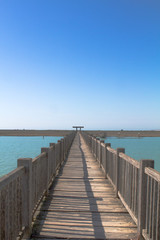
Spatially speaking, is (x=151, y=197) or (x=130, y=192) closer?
(x=151, y=197)

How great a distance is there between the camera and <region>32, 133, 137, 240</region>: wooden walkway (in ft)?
11.5

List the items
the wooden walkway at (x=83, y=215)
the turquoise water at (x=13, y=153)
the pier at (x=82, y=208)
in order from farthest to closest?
1. the turquoise water at (x=13, y=153)
2. the wooden walkway at (x=83, y=215)
3. the pier at (x=82, y=208)

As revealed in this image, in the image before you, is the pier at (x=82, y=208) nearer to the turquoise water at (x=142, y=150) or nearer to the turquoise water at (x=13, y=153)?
the turquoise water at (x=13, y=153)

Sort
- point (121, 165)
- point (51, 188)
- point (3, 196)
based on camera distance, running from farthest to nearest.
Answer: point (51, 188) < point (121, 165) < point (3, 196)

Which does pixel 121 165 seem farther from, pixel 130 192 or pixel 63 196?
pixel 63 196

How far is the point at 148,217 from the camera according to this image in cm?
311

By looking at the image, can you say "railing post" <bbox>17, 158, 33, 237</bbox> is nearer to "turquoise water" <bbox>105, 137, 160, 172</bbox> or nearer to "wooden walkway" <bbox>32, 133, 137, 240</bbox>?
"wooden walkway" <bbox>32, 133, 137, 240</bbox>

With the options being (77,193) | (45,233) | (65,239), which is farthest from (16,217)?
(77,193)

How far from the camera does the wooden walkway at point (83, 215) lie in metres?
3.49

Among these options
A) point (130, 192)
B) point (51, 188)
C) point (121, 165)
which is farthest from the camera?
point (51, 188)

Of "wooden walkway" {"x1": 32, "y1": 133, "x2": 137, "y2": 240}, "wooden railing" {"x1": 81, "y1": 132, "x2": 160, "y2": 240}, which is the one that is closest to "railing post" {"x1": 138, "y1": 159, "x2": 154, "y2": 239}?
"wooden railing" {"x1": 81, "y1": 132, "x2": 160, "y2": 240}

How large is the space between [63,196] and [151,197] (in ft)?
10.6

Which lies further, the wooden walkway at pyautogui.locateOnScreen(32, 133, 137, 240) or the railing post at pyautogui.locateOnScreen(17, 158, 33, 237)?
the wooden walkway at pyautogui.locateOnScreen(32, 133, 137, 240)

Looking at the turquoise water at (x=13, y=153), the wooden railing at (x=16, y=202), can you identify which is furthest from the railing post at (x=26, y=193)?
the turquoise water at (x=13, y=153)
